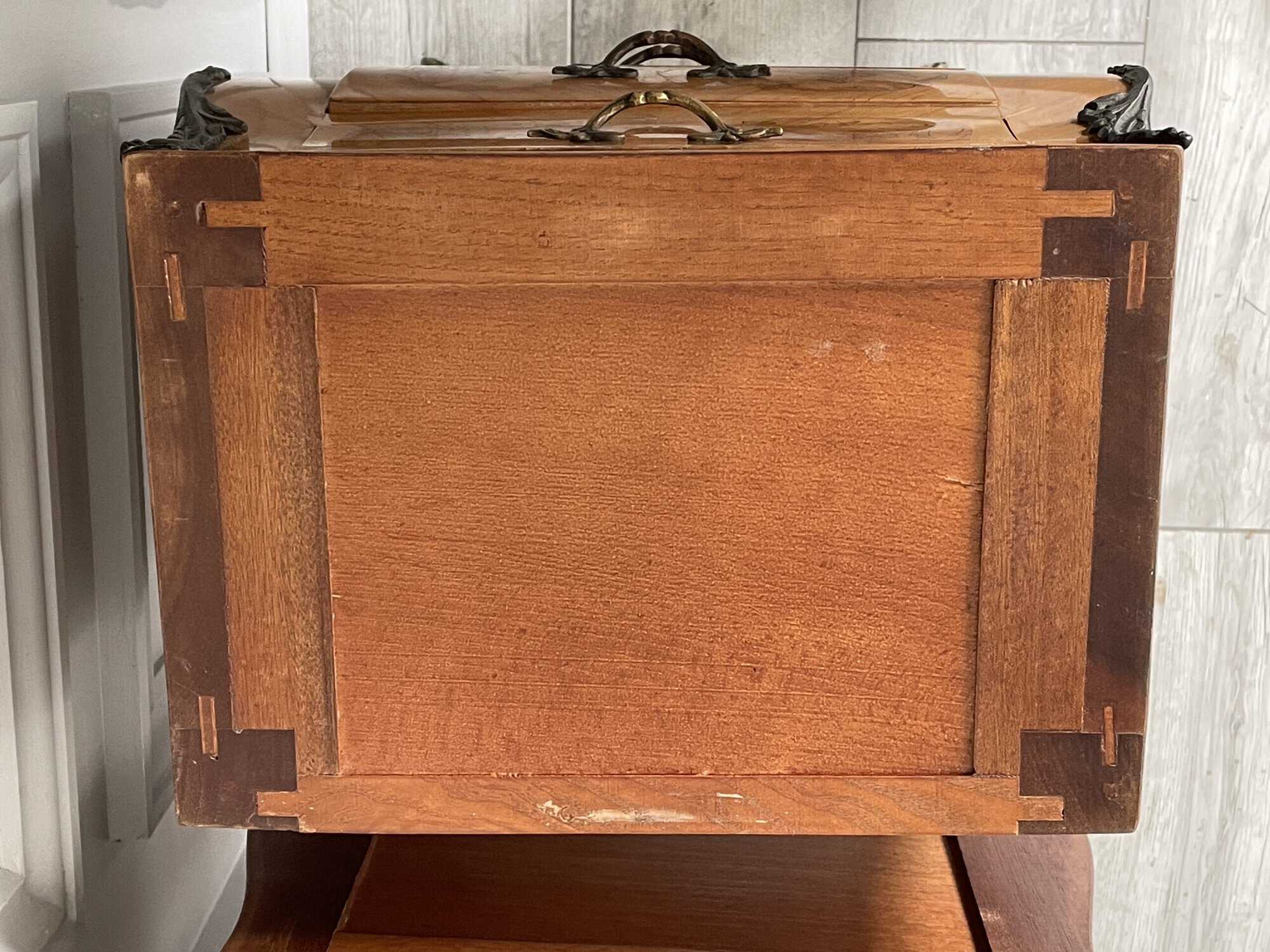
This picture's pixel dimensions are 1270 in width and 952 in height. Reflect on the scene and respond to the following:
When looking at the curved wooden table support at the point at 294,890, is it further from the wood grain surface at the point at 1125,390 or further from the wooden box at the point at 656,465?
the wood grain surface at the point at 1125,390

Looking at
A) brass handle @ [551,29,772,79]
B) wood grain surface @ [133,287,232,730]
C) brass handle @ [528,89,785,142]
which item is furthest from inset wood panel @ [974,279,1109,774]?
wood grain surface @ [133,287,232,730]

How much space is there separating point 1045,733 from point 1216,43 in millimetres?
854

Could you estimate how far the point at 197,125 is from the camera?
2.23 feet

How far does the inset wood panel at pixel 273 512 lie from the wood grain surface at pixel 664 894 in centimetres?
22

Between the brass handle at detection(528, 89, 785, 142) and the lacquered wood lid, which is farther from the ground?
the lacquered wood lid

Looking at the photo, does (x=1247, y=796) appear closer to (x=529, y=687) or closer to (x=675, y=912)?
(x=675, y=912)

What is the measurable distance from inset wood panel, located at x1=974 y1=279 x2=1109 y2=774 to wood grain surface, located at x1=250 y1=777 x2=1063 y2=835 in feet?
0.10

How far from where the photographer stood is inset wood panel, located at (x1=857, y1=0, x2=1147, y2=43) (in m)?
1.23

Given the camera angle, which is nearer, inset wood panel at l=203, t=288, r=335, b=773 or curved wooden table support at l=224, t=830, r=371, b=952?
inset wood panel at l=203, t=288, r=335, b=773

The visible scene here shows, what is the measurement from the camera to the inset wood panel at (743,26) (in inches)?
48.3

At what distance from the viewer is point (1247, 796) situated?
4.66 feet

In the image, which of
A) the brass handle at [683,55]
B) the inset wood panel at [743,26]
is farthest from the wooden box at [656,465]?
the inset wood panel at [743,26]

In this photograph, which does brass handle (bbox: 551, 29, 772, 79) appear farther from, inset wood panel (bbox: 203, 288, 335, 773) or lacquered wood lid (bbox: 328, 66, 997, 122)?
inset wood panel (bbox: 203, 288, 335, 773)

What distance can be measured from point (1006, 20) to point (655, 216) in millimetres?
765
